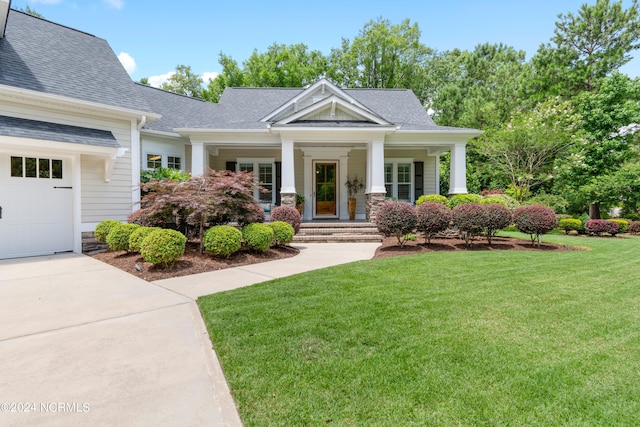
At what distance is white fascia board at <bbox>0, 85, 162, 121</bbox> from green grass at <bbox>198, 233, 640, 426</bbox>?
6.79m

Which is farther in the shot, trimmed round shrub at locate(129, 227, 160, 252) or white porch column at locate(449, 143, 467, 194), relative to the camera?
white porch column at locate(449, 143, 467, 194)

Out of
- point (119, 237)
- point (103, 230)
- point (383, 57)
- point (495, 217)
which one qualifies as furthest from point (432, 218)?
point (383, 57)

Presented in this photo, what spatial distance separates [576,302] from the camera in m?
3.89

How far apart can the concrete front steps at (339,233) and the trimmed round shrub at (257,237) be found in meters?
2.56

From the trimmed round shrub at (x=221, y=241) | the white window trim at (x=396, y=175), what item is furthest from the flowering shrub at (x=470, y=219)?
the white window trim at (x=396, y=175)

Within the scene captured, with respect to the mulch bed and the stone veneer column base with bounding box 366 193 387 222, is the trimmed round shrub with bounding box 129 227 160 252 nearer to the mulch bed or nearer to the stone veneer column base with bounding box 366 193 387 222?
the mulch bed

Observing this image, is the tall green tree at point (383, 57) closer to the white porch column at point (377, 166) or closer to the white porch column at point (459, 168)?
the white porch column at point (459, 168)

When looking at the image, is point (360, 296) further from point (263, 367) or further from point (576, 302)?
point (576, 302)

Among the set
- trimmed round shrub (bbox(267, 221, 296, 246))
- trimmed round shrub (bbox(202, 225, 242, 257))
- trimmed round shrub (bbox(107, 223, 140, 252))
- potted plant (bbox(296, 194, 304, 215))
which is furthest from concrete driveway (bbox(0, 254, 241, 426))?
potted plant (bbox(296, 194, 304, 215))

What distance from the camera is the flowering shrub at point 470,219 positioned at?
791 centimetres

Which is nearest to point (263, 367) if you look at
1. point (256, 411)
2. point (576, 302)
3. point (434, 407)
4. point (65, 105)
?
point (256, 411)

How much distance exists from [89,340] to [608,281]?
6.78 metres

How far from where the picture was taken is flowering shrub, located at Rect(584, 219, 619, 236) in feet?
37.1

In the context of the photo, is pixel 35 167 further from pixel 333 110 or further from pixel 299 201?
pixel 333 110
